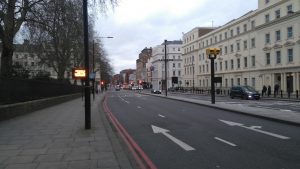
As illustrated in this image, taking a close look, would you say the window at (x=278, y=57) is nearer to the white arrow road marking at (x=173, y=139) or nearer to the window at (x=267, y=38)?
the window at (x=267, y=38)

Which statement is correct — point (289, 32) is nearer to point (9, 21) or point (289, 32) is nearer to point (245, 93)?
point (245, 93)

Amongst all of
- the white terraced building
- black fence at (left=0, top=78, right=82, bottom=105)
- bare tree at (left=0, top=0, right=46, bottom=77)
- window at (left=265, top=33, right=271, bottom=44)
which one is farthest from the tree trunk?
window at (left=265, top=33, right=271, bottom=44)

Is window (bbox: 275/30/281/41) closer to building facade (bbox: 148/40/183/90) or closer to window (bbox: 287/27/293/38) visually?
window (bbox: 287/27/293/38)

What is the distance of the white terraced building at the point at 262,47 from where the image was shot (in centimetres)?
5603

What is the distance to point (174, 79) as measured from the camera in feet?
186

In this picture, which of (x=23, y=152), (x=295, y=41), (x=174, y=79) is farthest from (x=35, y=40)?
(x=295, y=41)

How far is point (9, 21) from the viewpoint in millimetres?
25141

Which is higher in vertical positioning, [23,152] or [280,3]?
[280,3]

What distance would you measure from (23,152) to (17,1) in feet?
60.0

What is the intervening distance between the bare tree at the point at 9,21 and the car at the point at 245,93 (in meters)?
26.3

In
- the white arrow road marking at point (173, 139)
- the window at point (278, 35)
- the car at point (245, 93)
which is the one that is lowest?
the white arrow road marking at point (173, 139)

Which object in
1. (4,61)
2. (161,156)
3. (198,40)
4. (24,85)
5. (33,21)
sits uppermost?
(198,40)

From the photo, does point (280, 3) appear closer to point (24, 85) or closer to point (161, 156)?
point (24, 85)

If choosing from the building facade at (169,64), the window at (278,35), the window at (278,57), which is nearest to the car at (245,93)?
the window at (278,57)
